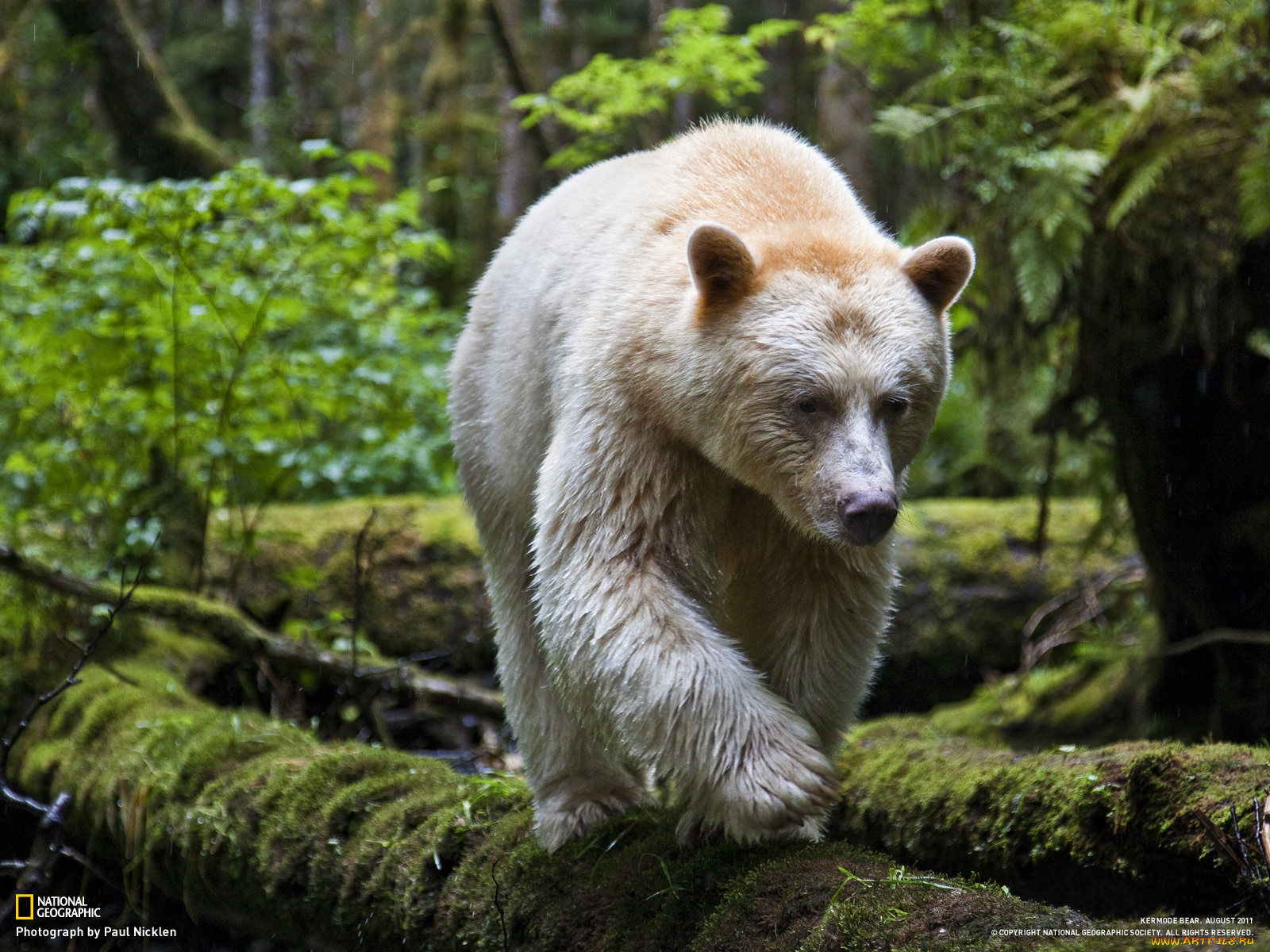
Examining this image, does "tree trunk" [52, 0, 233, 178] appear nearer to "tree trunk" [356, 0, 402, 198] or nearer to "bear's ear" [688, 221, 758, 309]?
"tree trunk" [356, 0, 402, 198]

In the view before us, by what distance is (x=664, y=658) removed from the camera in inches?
121

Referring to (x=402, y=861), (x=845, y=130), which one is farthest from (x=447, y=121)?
(x=402, y=861)

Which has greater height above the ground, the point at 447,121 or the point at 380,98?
the point at 380,98

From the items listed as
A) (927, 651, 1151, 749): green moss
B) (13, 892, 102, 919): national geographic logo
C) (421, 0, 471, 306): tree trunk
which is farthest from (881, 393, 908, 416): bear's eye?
(421, 0, 471, 306): tree trunk

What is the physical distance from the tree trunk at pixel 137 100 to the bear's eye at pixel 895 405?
970 cm

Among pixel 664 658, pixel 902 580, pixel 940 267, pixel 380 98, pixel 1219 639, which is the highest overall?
pixel 380 98

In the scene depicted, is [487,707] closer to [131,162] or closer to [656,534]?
[656,534]

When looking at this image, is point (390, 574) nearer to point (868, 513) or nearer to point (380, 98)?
point (868, 513)

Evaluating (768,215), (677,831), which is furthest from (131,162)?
(677,831)

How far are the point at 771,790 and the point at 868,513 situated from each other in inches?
34.1

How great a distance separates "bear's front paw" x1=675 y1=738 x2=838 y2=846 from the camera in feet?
9.70

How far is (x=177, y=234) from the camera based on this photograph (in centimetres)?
659

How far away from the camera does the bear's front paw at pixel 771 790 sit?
2955mm

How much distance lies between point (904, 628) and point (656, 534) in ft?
17.7
